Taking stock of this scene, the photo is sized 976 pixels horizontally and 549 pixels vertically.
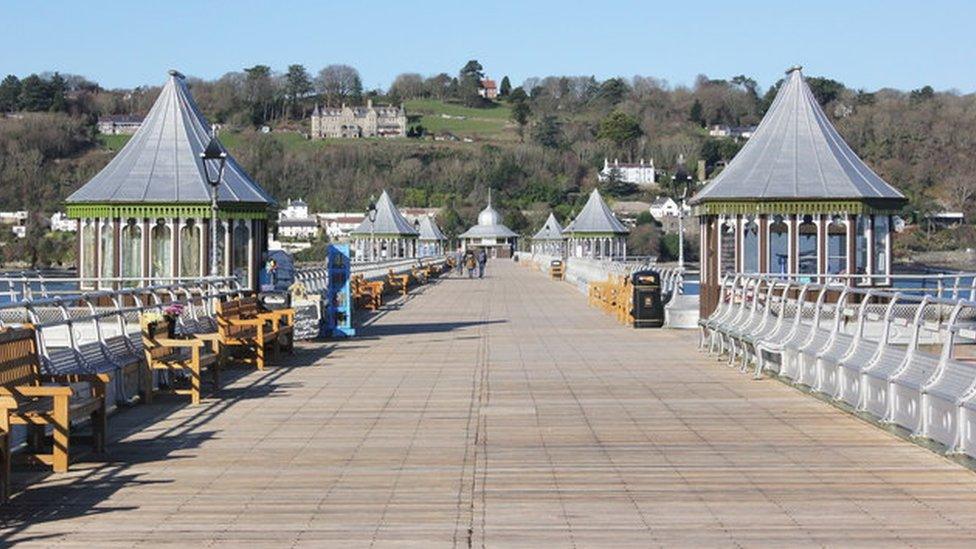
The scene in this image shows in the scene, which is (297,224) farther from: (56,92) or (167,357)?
(167,357)

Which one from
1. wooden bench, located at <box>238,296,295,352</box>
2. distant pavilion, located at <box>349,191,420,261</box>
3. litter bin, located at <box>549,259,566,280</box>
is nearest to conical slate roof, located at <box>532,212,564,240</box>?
distant pavilion, located at <box>349,191,420,261</box>

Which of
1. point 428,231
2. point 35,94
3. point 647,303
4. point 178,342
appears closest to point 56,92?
point 35,94

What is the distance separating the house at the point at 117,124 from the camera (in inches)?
6827

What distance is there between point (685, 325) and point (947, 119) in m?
99.1

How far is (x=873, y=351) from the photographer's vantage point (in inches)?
581

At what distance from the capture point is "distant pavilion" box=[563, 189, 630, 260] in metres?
84.4

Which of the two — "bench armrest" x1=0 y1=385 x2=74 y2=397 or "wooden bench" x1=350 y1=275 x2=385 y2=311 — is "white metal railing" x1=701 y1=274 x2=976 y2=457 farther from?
"wooden bench" x1=350 y1=275 x2=385 y2=311

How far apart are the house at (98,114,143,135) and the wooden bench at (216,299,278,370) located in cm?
14846

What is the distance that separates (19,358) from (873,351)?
7859mm

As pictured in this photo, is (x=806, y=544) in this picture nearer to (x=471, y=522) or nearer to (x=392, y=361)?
(x=471, y=522)

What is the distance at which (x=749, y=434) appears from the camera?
13.5 meters

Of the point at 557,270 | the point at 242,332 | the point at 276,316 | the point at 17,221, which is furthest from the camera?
the point at 17,221

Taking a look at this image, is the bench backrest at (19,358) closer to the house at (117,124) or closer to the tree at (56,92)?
the house at (117,124)

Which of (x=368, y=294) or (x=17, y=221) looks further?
(x=17, y=221)
